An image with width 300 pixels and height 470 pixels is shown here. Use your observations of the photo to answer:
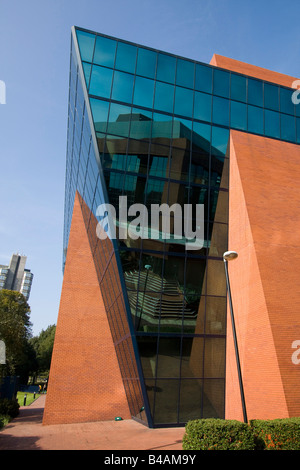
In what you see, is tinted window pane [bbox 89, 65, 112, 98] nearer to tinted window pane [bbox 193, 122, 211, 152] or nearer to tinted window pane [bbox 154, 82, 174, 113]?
tinted window pane [bbox 154, 82, 174, 113]

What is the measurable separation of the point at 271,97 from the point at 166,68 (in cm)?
742

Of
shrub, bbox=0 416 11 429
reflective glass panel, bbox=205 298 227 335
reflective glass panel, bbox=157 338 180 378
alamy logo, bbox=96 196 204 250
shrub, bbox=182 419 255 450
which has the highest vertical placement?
alamy logo, bbox=96 196 204 250

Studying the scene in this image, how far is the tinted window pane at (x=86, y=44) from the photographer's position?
17.6 m

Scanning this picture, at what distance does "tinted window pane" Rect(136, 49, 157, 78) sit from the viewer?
60.4ft

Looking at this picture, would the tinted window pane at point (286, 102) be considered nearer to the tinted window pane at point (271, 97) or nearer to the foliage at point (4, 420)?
the tinted window pane at point (271, 97)

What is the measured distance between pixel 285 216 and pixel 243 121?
22.6 ft

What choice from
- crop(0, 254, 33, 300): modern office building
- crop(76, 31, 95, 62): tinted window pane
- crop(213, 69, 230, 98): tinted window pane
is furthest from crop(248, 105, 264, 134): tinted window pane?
crop(0, 254, 33, 300): modern office building

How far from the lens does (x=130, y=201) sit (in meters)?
16.9

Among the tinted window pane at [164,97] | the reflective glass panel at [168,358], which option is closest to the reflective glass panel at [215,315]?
the reflective glass panel at [168,358]

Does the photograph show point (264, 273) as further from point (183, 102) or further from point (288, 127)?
point (288, 127)

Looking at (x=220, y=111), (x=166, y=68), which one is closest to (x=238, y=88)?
(x=220, y=111)

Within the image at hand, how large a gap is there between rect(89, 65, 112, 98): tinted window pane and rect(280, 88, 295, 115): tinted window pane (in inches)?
453
